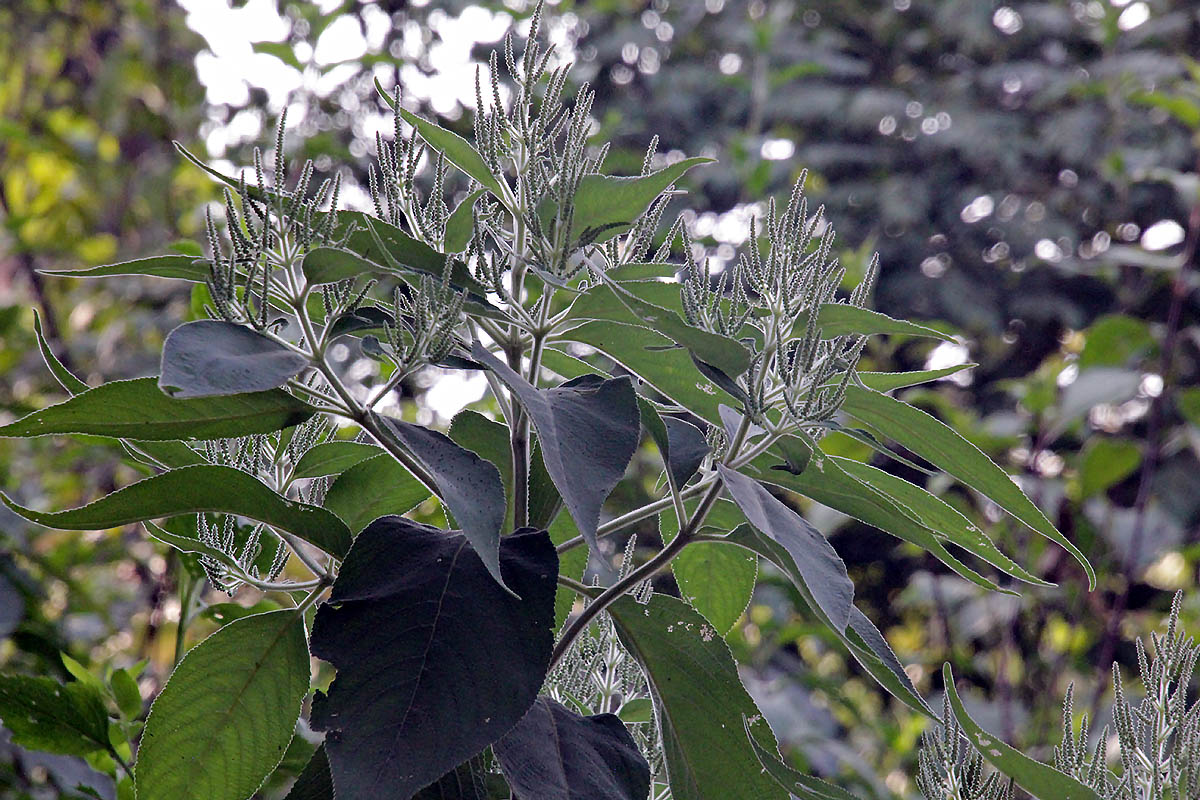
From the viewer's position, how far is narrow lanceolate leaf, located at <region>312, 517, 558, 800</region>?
49 centimetres

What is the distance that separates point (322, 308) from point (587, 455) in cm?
25

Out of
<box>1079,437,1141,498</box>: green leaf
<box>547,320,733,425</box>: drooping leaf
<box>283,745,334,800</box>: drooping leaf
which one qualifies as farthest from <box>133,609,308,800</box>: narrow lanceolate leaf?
<box>1079,437,1141,498</box>: green leaf

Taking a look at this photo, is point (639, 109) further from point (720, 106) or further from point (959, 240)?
point (959, 240)

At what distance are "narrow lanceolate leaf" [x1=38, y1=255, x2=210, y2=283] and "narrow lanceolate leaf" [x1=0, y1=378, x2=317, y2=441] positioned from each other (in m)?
0.07

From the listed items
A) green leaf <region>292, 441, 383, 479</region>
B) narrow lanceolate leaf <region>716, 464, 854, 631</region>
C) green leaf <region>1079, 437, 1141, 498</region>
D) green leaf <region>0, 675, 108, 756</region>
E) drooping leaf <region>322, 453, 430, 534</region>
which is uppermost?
narrow lanceolate leaf <region>716, 464, 854, 631</region>

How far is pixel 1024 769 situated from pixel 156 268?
0.52m

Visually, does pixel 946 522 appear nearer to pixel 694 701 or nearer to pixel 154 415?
pixel 694 701

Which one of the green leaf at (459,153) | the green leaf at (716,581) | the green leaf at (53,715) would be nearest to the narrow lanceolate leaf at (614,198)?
the green leaf at (459,153)

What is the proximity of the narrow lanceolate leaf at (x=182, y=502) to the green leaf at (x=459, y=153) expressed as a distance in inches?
8.7

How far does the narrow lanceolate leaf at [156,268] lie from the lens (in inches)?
22.4

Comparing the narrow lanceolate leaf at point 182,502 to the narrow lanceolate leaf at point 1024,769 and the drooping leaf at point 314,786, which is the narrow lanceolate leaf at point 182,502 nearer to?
the drooping leaf at point 314,786

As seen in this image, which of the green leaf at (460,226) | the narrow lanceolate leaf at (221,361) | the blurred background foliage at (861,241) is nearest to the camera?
the narrow lanceolate leaf at (221,361)

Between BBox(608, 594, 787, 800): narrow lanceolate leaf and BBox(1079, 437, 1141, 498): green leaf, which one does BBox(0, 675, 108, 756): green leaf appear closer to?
BBox(608, 594, 787, 800): narrow lanceolate leaf

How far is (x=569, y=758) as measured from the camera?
1.92ft
